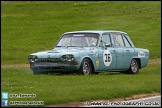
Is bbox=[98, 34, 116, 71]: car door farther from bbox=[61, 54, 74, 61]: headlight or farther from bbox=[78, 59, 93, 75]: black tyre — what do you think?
bbox=[61, 54, 74, 61]: headlight

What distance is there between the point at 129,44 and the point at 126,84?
19.8 feet

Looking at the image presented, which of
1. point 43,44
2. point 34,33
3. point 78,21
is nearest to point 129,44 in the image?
point 43,44

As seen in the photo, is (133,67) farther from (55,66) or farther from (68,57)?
(55,66)

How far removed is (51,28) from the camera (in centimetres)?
4300

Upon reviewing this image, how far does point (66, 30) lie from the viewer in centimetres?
4144

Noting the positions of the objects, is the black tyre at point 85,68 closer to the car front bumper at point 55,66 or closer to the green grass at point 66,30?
the car front bumper at point 55,66

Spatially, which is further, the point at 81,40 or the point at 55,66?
the point at 81,40

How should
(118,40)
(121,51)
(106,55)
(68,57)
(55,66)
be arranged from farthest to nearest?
(118,40) → (121,51) → (106,55) → (55,66) → (68,57)

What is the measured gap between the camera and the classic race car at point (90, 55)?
19.4 metres

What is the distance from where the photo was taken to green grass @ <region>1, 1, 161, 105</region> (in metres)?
14.9

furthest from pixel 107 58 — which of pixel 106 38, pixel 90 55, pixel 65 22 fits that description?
pixel 65 22

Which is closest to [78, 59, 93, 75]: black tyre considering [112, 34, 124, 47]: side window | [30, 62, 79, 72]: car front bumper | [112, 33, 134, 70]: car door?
[30, 62, 79, 72]: car front bumper

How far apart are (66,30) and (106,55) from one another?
20.9 m

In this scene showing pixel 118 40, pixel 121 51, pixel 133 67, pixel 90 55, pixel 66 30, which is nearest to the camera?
pixel 90 55
